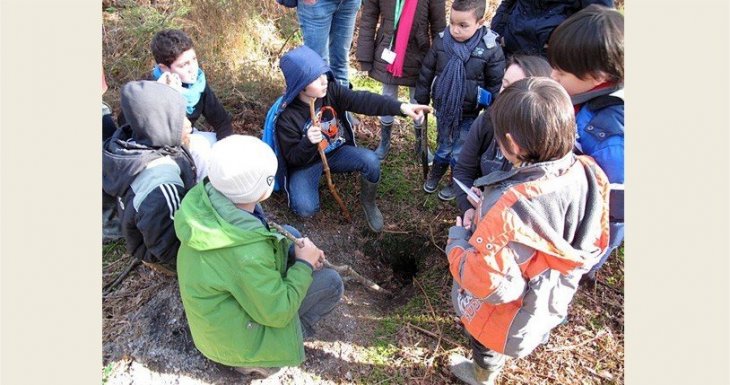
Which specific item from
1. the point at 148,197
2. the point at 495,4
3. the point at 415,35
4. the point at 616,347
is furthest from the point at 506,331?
the point at 495,4

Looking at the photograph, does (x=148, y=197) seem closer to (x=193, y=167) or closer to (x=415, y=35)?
(x=193, y=167)

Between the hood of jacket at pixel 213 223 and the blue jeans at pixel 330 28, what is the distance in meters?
2.37

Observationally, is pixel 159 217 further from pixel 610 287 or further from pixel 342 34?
pixel 610 287

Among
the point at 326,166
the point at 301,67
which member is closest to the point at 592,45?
the point at 301,67

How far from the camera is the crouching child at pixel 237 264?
216 centimetres

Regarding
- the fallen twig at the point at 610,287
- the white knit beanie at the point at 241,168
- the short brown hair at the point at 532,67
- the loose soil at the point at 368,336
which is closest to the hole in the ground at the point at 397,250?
the loose soil at the point at 368,336

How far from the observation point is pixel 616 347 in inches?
125

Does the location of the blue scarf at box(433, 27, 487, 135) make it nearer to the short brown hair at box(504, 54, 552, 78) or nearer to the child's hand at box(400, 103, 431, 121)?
the child's hand at box(400, 103, 431, 121)

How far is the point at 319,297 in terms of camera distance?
2861mm

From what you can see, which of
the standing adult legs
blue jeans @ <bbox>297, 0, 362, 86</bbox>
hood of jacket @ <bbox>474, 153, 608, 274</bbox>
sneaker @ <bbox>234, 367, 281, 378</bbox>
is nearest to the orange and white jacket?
hood of jacket @ <bbox>474, 153, 608, 274</bbox>

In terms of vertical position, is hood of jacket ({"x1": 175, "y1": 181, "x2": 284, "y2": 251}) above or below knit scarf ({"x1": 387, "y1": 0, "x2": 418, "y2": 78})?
below

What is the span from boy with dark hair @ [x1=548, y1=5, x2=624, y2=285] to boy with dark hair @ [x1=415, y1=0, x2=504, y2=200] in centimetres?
121

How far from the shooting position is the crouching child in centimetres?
216

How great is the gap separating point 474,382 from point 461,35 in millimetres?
2395
